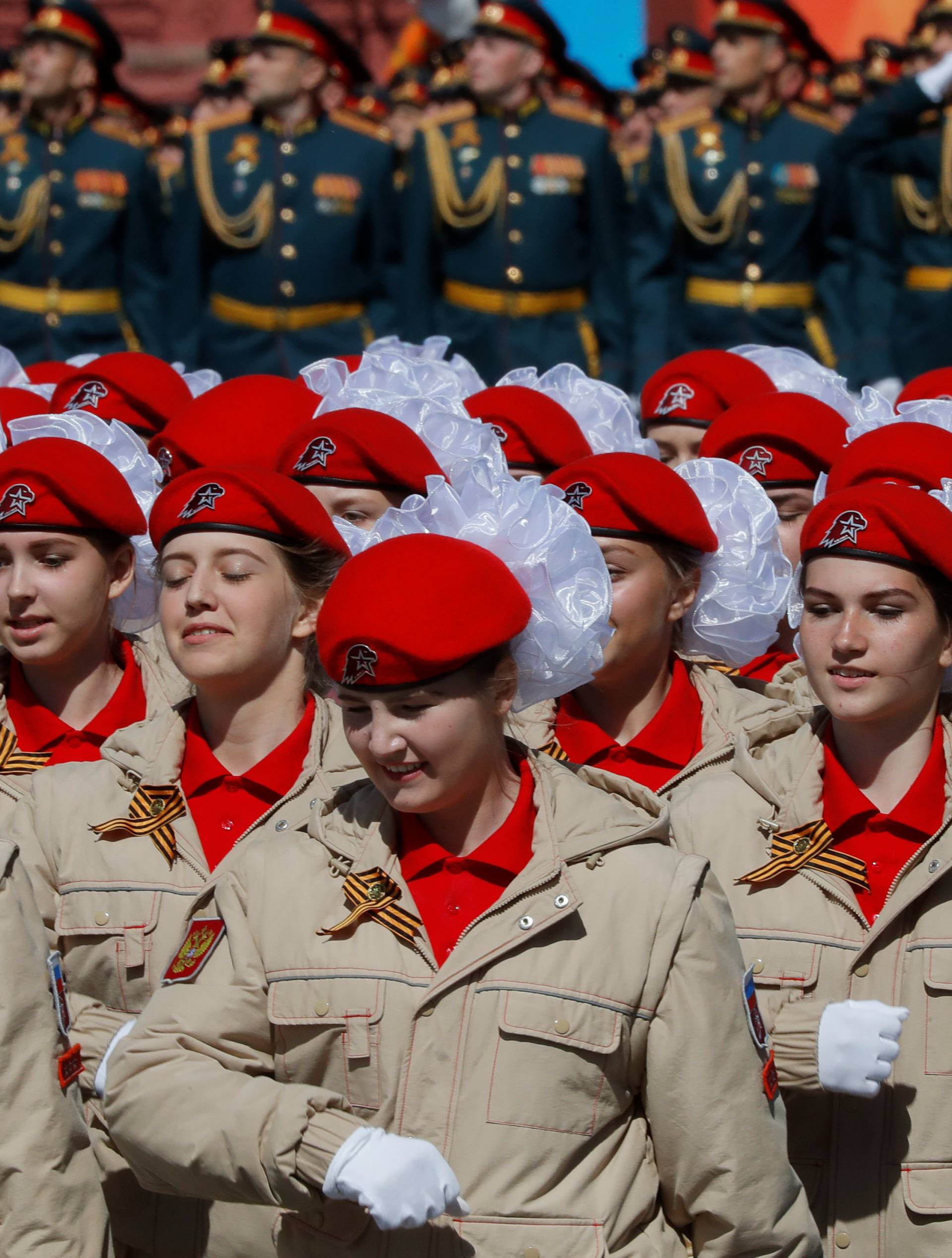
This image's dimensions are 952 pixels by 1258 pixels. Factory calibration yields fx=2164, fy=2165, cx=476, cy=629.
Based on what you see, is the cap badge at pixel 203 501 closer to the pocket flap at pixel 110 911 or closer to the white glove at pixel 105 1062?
the pocket flap at pixel 110 911

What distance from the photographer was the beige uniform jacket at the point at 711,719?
4492mm

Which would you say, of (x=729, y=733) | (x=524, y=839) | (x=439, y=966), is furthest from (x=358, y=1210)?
(x=729, y=733)

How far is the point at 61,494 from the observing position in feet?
15.2

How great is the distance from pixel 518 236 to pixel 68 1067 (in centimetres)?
713

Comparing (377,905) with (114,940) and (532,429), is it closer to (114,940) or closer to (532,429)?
(114,940)

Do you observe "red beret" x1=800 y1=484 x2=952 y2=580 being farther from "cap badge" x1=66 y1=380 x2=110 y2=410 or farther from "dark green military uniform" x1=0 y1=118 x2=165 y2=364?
"dark green military uniform" x1=0 y1=118 x2=165 y2=364

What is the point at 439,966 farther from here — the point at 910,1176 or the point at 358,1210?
the point at 910,1176

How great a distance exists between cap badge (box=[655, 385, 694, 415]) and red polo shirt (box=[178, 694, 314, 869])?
2.75 m

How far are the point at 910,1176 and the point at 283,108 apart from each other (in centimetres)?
749

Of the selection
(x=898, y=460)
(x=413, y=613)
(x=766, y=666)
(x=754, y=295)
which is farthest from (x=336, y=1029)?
(x=754, y=295)

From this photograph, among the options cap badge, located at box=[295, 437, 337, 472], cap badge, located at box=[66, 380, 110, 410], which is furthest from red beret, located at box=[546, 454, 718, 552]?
cap badge, located at box=[66, 380, 110, 410]

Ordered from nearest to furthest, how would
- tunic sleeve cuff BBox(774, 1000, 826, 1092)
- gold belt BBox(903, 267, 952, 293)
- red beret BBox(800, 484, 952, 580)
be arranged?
tunic sleeve cuff BBox(774, 1000, 826, 1092), red beret BBox(800, 484, 952, 580), gold belt BBox(903, 267, 952, 293)

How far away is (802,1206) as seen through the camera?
3.17 meters

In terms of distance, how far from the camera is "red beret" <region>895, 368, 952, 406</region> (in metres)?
6.00
